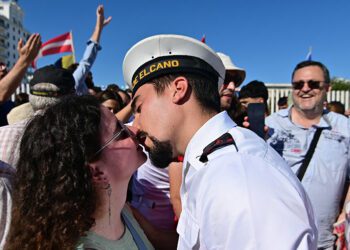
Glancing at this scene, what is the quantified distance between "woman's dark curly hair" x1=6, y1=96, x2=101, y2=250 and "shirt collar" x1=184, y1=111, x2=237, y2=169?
405 mm

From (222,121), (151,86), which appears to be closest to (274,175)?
(222,121)

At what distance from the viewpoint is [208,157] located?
1.36 meters

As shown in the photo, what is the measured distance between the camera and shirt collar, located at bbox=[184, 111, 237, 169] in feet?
4.75

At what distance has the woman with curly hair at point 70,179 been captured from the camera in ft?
4.31

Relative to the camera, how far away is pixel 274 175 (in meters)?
1.19

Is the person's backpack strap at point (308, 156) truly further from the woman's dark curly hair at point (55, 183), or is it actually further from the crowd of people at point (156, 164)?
the woman's dark curly hair at point (55, 183)

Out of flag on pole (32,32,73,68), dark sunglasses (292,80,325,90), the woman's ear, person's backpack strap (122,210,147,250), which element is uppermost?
flag on pole (32,32,73,68)

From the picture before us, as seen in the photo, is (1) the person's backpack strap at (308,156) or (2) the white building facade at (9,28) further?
(2) the white building facade at (9,28)

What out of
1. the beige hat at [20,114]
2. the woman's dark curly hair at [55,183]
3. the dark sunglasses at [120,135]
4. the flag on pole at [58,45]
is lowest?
the woman's dark curly hair at [55,183]

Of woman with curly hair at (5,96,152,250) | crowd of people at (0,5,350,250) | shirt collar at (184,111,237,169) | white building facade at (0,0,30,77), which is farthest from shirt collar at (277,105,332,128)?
white building facade at (0,0,30,77)

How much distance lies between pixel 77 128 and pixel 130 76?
0.68 m

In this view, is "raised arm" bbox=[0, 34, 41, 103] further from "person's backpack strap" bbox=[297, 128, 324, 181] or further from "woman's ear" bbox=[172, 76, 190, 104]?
"person's backpack strap" bbox=[297, 128, 324, 181]

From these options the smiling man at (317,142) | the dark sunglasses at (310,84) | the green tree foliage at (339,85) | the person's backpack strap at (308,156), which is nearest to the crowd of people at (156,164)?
the smiling man at (317,142)

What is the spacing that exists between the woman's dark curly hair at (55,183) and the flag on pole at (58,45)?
883cm
